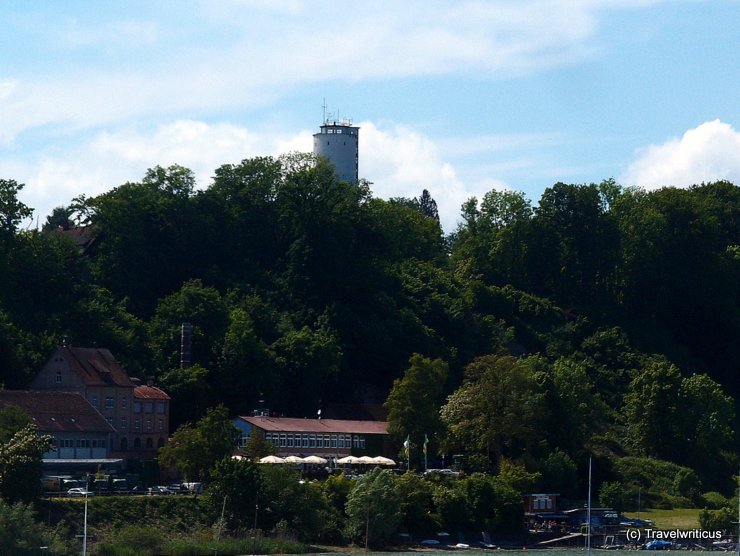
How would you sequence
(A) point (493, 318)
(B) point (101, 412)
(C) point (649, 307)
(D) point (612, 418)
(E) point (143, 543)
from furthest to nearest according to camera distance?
(C) point (649, 307) < (A) point (493, 318) < (D) point (612, 418) < (B) point (101, 412) < (E) point (143, 543)

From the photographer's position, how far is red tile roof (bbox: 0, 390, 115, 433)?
310 ft

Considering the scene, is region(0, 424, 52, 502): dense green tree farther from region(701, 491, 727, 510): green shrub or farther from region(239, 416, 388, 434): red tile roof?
region(701, 491, 727, 510): green shrub

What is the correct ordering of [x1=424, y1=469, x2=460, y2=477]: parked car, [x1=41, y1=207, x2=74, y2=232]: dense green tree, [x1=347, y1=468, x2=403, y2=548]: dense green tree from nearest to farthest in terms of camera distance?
[x1=347, y1=468, x2=403, y2=548]: dense green tree, [x1=424, y1=469, x2=460, y2=477]: parked car, [x1=41, y1=207, x2=74, y2=232]: dense green tree

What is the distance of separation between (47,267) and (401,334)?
93.4 ft

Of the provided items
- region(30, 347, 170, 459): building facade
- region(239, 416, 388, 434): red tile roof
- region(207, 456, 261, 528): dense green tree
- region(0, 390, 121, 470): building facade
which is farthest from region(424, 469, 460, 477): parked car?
region(0, 390, 121, 470): building facade

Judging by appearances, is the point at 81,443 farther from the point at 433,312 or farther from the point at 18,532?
the point at 433,312

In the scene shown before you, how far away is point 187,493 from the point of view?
3548 inches

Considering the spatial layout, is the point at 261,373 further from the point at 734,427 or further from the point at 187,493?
the point at 734,427

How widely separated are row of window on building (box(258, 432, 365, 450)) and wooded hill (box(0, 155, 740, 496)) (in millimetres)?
4119

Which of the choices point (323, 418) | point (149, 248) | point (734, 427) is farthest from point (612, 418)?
point (149, 248)

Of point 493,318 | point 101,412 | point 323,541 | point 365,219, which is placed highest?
point 365,219

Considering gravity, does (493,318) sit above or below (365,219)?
below

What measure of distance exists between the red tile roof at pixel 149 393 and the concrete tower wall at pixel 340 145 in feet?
219

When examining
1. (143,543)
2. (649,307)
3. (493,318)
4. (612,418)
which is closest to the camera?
Result: (143,543)
